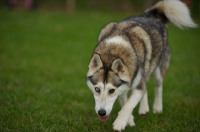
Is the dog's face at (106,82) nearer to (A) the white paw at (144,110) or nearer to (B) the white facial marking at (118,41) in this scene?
(B) the white facial marking at (118,41)

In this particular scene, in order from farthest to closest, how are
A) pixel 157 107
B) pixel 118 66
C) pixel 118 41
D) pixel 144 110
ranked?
pixel 157 107
pixel 144 110
pixel 118 41
pixel 118 66

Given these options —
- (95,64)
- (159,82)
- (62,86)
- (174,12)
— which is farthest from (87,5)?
(95,64)

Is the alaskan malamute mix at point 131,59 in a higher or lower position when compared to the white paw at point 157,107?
higher

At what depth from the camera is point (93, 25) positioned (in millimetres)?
15508

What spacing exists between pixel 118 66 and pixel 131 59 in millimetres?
364

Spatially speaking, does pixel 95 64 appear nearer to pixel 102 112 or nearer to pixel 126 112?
pixel 102 112

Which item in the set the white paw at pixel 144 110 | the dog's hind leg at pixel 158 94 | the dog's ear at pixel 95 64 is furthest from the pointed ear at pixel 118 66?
the dog's hind leg at pixel 158 94

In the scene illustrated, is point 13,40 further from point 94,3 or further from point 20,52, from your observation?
point 94,3

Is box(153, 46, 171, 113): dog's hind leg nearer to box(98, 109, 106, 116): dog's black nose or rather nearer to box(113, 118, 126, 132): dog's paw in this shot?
box(113, 118, 126, 132): dog's paw

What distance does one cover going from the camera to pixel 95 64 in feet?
12.5

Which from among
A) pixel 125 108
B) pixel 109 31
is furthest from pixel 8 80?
pixel 125 108

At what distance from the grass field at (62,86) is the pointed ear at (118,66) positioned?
0.98 meters

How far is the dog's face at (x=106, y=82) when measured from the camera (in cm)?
362

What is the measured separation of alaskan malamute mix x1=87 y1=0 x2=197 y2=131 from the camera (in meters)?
3.69
